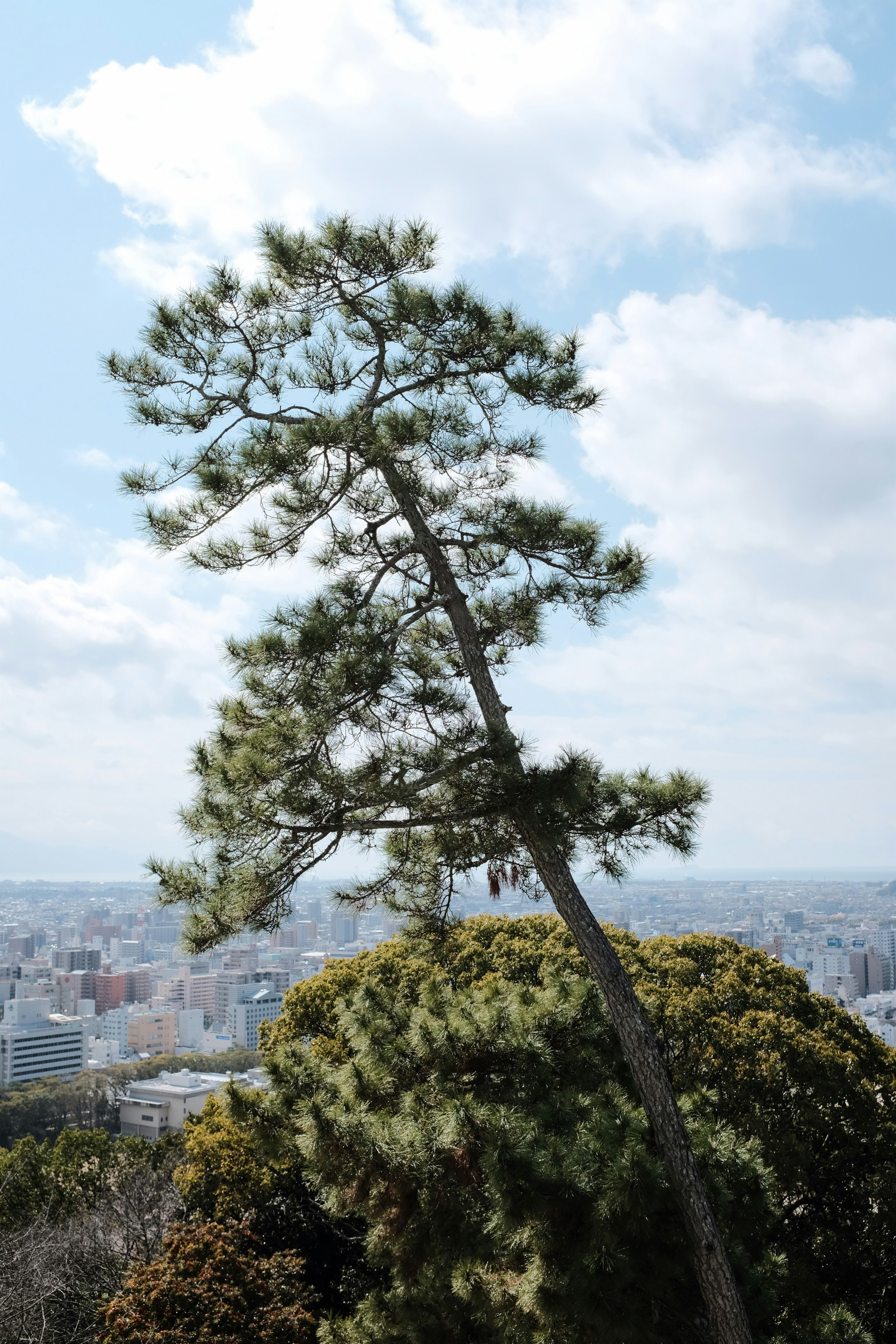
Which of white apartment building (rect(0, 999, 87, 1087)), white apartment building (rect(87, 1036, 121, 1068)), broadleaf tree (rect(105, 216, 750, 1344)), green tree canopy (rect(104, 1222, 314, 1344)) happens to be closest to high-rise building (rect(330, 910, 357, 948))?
white apartment building (rect(87, 1036, 121, 1068))

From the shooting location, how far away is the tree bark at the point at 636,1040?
12.6 feet

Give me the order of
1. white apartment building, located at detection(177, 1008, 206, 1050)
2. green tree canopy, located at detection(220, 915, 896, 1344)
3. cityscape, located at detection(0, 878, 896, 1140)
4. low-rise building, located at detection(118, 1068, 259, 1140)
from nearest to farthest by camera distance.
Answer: green tree canopy, located at detection(220, 915, 896, 1344)
cityscape, located at detection(0, 878, 896, 1140)
low-rise building, located at detection(118, 1068, 259, 1140)
white apartment building, located at detection(177, 1008, 206, 1050)

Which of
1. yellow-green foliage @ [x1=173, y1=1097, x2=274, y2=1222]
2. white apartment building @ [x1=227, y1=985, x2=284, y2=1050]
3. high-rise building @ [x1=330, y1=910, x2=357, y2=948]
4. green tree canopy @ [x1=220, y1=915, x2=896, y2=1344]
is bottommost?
white apartment building @ [x1=227, y1=985, x2=284, y2=1050]

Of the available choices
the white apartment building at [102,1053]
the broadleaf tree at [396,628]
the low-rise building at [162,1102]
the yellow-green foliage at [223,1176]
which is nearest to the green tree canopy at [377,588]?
the broadleaf tree at [396,628]

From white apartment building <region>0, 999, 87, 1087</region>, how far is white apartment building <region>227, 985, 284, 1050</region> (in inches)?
313

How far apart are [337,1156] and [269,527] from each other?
2863mm

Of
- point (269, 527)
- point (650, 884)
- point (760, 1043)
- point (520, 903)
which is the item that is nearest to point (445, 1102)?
point (520, 903)

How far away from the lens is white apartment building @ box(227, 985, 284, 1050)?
4928cm

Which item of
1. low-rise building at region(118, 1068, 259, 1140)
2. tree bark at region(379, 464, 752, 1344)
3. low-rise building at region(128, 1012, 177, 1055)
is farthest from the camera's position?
low-rise building at region(128, 1012, 177, 1055)

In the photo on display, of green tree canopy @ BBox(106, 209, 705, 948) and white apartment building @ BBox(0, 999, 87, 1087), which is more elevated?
green tree canopy @ BBox(106, 209, 705, 948)

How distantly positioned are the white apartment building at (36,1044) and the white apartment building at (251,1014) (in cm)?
794

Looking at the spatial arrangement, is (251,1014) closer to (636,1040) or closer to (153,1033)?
(153,1033)

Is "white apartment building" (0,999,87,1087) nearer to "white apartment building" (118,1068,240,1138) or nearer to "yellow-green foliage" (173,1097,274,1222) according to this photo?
"white apartment building" (118,1068,240,1138)

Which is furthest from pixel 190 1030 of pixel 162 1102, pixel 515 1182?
pixel 515 1182
